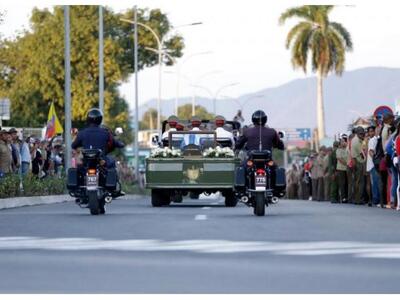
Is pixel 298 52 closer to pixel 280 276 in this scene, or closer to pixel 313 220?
pixel 313 220

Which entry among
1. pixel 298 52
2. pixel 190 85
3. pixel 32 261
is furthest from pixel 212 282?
pixel 190 85

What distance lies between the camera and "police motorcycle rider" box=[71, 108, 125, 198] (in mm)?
26359

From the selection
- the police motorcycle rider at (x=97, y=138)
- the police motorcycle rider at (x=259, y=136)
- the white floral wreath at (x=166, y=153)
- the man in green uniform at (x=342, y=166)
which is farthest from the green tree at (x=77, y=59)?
the police motorcycle rider at (x=259, y=136)

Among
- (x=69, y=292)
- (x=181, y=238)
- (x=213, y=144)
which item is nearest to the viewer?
(x=69, y=292)

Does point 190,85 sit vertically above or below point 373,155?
above

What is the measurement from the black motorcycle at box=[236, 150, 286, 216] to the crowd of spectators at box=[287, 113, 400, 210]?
14.8ft

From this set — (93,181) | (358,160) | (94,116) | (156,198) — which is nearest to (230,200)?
(156,198)

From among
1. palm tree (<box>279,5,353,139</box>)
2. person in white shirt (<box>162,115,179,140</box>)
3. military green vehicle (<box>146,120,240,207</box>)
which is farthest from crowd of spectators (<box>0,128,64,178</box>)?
palm tree (<box>279,5,353,139</box>)

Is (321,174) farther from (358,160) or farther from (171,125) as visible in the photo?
(171,125)

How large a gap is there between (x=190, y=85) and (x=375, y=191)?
8238 cm

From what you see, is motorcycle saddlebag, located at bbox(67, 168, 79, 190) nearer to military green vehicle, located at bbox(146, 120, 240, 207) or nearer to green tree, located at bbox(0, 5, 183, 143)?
military green vehicle, located at bbox(146, 120, 240, 207)

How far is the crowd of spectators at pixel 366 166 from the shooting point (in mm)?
30734

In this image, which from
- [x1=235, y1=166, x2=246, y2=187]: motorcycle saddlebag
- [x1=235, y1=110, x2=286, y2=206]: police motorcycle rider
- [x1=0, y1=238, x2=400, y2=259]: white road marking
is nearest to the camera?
[x1=0, y1=238, x2=400, y2=259]: white road marking

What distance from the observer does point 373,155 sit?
106 ft
